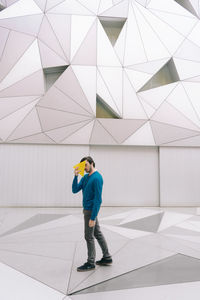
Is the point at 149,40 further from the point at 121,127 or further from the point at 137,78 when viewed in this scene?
the point at 121,127

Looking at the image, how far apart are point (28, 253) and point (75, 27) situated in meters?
10.5

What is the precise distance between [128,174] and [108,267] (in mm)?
7515

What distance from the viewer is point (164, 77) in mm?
11727

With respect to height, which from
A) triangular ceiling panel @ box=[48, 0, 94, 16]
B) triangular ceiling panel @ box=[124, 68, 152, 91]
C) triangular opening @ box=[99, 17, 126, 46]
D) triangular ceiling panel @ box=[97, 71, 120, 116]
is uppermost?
triangular ceiling panel @ box=[48, 0, 94, 16]

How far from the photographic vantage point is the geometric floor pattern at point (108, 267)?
2727 mm

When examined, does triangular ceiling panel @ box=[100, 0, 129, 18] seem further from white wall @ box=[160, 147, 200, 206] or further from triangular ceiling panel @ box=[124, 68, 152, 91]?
white wall @ box=[160, 147, 200, 206]

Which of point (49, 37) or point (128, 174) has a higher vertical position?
point (49, 37)

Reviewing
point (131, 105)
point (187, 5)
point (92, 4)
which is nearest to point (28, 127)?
point (131, 105)

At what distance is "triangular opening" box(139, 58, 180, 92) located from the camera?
37.4 feet

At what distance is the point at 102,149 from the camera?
10.9 metres

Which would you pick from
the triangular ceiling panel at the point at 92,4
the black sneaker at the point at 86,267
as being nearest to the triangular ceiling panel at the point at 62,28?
the triangular ceiling panel at the point at 92,4

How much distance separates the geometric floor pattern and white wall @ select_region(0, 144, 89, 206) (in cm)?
345

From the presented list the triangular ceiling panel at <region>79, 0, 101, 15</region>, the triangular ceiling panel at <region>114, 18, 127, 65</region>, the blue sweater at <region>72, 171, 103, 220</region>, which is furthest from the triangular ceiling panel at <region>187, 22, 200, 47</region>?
the blue sweater at <region>72, 171, 103, 220</region>

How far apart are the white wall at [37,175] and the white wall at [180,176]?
4101mm
